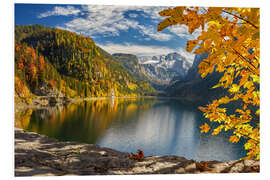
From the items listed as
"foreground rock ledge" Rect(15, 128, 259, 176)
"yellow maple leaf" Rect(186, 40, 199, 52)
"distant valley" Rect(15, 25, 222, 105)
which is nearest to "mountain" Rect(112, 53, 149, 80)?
"distant valley" Rect(15, 25, 222, 105)

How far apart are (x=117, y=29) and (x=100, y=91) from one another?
32.1 m

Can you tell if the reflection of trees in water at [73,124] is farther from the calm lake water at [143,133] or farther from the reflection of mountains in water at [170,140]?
the reflection of mountains in water at [170,140]

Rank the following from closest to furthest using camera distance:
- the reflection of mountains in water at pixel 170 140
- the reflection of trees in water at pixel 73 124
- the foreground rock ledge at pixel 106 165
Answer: the foreground rock ledge at pixel 106 165, the reflection of mountains in water at pixel 170 140, the reflection of trees in water at pixel 73 124

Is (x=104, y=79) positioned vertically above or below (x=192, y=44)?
above

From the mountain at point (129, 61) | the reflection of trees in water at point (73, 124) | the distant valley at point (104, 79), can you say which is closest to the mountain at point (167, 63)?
the distant valley at point (104, 79)

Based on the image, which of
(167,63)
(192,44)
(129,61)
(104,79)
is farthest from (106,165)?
(104,79)

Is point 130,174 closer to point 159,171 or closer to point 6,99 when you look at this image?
point 159,171

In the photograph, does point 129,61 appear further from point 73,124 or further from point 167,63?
point 167,63

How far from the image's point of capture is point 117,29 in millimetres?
7145

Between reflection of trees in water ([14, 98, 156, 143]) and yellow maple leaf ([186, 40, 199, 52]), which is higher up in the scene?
yellow maple leaf ([186, 40, 199, 52])

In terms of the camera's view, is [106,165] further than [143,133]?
No

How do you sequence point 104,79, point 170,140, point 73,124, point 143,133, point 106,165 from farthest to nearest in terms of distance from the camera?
point 104,79, point 73,124, point 143,133, point 170,140, point 106,165

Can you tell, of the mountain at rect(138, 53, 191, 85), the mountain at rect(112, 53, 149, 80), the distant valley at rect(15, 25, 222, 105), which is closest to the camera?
the mountain at rect(138, 53, 191, 85)

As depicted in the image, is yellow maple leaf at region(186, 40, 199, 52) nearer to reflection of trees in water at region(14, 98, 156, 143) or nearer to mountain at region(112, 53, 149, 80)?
mountain at region(112, 53, 149, 80)
